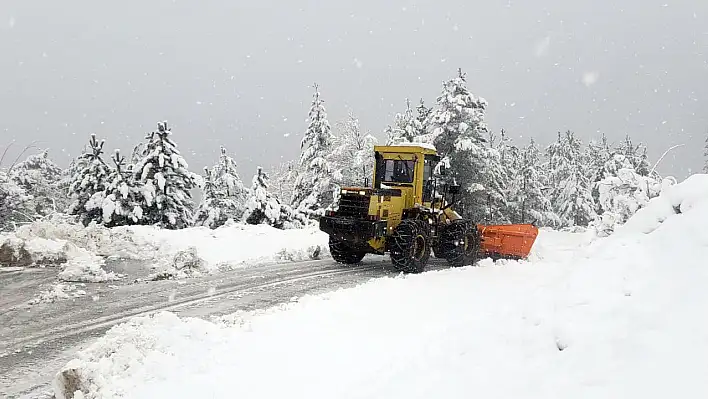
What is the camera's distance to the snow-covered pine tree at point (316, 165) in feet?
108

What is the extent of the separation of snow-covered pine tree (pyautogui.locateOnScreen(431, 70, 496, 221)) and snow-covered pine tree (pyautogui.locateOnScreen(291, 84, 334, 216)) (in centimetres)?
869

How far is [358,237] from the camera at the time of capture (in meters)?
13.0

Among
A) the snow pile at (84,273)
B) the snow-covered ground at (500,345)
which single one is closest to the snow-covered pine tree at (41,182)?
the snow pile at (84,273)

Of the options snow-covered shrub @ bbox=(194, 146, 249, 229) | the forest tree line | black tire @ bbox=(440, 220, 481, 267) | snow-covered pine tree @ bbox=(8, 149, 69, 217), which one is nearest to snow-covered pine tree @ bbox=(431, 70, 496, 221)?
the forest tree line

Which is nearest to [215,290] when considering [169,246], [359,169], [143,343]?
[143,343]

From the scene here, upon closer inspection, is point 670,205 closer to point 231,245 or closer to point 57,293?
point 57,293

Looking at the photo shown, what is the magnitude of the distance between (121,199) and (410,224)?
1858 cm

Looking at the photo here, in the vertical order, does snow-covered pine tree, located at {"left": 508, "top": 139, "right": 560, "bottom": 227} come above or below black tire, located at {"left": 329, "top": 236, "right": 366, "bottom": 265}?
above

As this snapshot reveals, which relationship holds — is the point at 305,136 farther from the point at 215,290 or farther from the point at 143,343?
the point at 143,343

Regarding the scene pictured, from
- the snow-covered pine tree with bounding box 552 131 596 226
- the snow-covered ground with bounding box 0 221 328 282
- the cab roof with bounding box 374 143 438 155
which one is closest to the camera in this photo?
the snow-covered ground with bounding box 0 221 328 282

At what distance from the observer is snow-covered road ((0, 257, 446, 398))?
6121 mm

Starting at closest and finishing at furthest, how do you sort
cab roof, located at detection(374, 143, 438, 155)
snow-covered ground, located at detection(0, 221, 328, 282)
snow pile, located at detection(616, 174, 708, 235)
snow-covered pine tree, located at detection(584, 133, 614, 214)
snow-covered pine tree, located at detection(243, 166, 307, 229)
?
snow pile, located at detection(616, 174, 708, 235) < snow-covered ground, located at detection(0, 221, 328, 282) < cab roof, located at detection(374, 143, 438, 155) < snow-covered pine tree, located at detection(243, 166, 307, 229) < snow-covered pine tree, located at detection(584, 133, 614, 214)

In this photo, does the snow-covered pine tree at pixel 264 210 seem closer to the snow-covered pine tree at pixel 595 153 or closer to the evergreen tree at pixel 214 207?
the evergreen tree at pixel 214 207

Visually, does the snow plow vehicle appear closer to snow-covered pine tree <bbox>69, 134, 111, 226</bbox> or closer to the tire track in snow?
the tire track in snow
